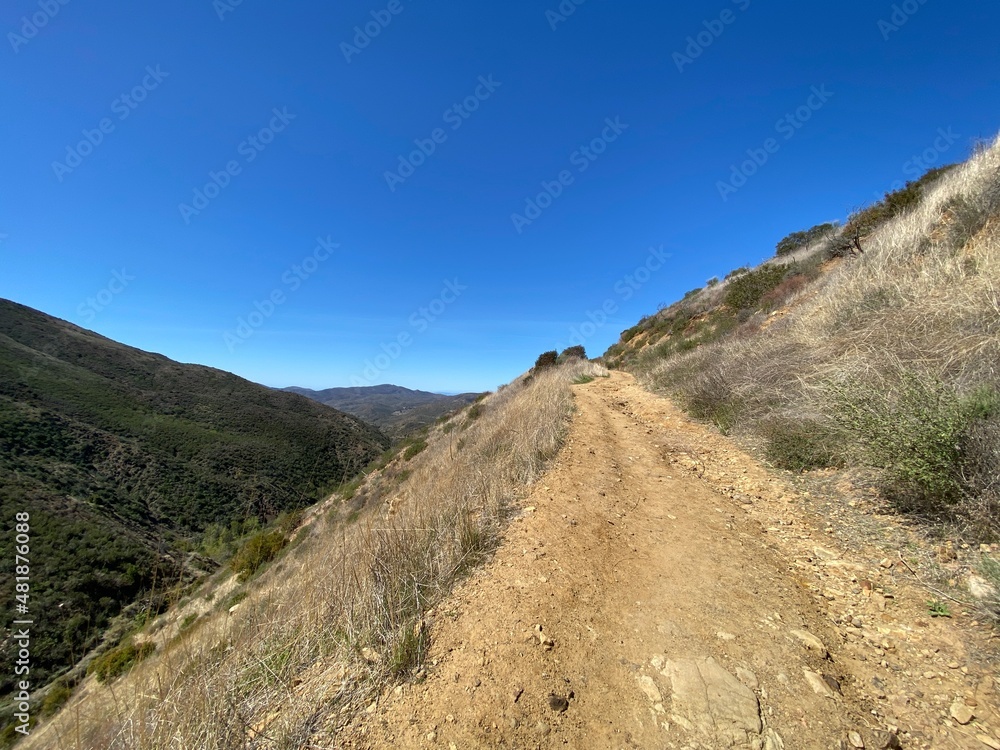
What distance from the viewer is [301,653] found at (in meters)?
2.35

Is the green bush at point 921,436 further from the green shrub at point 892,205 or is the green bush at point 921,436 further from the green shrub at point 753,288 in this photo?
the green shrub at point 753,288

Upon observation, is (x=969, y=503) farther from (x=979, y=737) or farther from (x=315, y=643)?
(x=315, y=643)

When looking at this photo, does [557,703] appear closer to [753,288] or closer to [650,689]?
[650,689]

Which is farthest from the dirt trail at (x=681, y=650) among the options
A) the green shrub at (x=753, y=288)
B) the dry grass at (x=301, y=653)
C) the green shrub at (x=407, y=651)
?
the green shrub at (x=753, y=288)

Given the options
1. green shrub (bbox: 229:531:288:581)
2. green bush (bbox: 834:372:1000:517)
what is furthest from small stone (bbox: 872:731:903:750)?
green shrub (bbox: 229:531:288:581)

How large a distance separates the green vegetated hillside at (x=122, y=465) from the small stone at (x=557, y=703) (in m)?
2.42

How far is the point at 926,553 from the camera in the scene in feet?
8.86

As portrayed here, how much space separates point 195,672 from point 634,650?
8.35 feet

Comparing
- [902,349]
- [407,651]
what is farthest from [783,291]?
[407,651]

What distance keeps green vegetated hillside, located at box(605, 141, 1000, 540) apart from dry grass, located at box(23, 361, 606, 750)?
3636 mm

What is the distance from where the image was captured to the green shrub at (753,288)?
51.5ft

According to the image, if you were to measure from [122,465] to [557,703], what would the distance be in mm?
51304

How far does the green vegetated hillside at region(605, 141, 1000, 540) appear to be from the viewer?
2865 millimetres

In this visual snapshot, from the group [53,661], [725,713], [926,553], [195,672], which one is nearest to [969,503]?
[926,553]
